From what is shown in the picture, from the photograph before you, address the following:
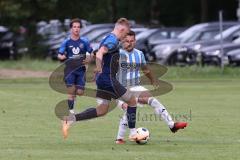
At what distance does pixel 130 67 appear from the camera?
14.8 metres

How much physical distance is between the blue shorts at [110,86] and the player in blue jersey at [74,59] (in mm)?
4995

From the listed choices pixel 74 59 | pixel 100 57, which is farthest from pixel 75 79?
pixel 100 57

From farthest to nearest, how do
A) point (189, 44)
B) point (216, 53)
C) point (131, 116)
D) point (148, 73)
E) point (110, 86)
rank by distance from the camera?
point (189, 44)
point (216, 53)
point (148, 73)
point (131, 116)
point (110, 86)

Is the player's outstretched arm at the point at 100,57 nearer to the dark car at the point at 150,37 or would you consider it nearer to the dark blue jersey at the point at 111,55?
the dark blue jersey at the point at 111,55

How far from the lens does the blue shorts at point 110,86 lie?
14031mm

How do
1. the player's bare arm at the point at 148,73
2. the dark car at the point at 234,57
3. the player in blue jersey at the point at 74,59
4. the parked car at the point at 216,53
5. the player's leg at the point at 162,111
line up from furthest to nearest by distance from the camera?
the parked car at the point at 216,53
the dark car at the point at 234,57
the player in blue jersey at the point at 74,59
the player's bare arm at the point at 148,73
the player's leg at the point at 162,111

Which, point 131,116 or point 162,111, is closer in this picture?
point 131,116

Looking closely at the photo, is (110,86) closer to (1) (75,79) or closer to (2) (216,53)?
(1) (75,79)

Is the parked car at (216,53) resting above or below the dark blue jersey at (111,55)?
below

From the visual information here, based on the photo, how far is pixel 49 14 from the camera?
155 ft

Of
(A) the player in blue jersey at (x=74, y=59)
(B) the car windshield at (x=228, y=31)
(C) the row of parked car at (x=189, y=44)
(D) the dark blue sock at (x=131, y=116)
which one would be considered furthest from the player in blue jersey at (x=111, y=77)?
(B) the car windshield at (x=228, y=31)

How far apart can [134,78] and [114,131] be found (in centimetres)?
163

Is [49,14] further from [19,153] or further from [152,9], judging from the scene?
[19,153]

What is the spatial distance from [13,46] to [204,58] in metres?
14.9
